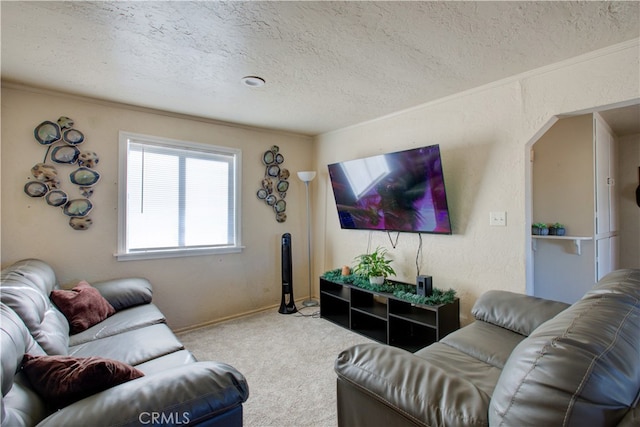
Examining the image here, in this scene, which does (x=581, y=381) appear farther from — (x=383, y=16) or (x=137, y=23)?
(x=137, y=23)

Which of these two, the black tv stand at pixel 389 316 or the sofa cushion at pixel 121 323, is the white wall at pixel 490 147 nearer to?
the black tv stand at pixel 389 316

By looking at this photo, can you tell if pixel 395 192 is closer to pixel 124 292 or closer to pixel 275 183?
pixel 275 183

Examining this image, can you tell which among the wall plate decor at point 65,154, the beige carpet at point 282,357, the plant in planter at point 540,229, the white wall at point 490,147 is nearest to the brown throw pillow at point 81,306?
the beige carpet at point 282,357

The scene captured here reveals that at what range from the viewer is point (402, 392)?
3.68 ft

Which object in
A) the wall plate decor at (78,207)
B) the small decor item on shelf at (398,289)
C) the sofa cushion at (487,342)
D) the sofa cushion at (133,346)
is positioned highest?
the wall plate decor at (78,207)

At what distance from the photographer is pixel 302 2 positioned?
5.03 ft

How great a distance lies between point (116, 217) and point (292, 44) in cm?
239

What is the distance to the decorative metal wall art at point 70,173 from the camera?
103 inches

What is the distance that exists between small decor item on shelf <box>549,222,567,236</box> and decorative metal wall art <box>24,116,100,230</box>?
474 centimetres

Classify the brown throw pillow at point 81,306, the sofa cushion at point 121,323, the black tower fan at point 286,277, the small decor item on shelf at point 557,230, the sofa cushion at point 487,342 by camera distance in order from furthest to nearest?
the black tower fan at point 286,277
the small decor item on shelf at point 557,230
the brown throw pillow at point 81,306
the sofa cushion at point 121,323
the sofa cushion at point 487,342

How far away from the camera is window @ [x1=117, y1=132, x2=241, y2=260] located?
305cm

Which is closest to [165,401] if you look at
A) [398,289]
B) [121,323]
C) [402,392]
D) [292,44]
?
[402,392]

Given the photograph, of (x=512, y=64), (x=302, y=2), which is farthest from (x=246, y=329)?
(x=512, y=64)

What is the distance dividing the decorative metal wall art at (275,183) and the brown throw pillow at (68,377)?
9.41 ft
